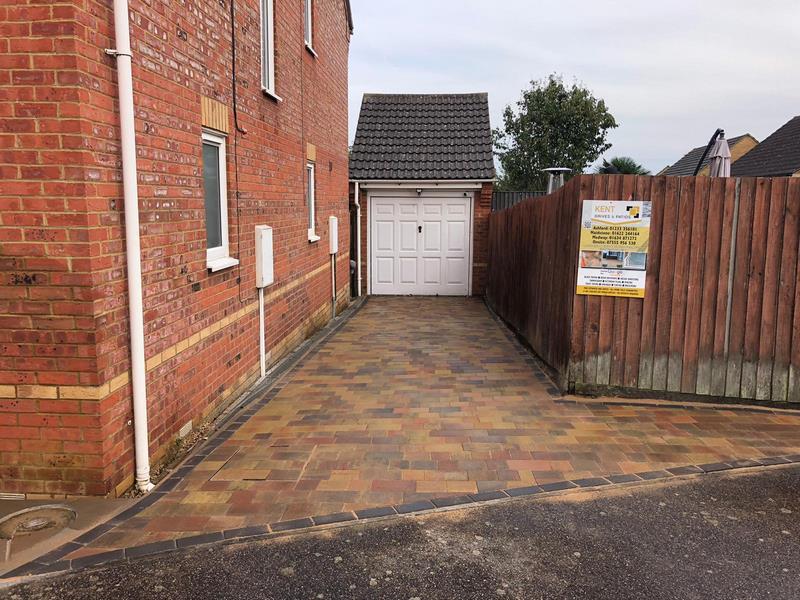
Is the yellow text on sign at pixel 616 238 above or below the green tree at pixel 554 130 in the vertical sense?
below

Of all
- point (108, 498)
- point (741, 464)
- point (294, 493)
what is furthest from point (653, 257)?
point (108, 498)

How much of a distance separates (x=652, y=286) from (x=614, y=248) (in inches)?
21.5

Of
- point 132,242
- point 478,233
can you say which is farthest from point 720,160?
point 478,233

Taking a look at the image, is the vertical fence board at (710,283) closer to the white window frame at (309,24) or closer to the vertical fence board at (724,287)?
the vertical fence board at (724,287)

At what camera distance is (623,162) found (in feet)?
112

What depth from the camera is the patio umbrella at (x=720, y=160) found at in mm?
7570

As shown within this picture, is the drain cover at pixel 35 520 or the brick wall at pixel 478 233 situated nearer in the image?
the drain cover at pixel 35 520

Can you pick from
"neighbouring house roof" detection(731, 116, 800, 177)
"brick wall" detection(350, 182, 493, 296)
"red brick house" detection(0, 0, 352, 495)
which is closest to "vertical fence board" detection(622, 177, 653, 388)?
"red brick house" detection(0, 0, 352, 495)

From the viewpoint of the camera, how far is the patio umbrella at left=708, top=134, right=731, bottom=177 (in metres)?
7.57

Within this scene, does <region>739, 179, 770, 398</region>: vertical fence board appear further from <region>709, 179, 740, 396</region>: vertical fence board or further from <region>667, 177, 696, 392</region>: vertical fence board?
<region>667, 177, 696, 392</region>: vertical fence board

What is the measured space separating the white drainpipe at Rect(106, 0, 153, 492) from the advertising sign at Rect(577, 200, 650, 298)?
4.21 m

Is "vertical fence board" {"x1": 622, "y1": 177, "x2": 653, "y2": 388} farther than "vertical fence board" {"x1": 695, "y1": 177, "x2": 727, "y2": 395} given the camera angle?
Yes

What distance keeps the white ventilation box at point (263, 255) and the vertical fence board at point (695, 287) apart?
4389 millimetres

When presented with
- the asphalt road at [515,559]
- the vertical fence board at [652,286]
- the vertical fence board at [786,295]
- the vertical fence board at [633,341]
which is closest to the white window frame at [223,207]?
Answer: the asphalt road at [515,559]
